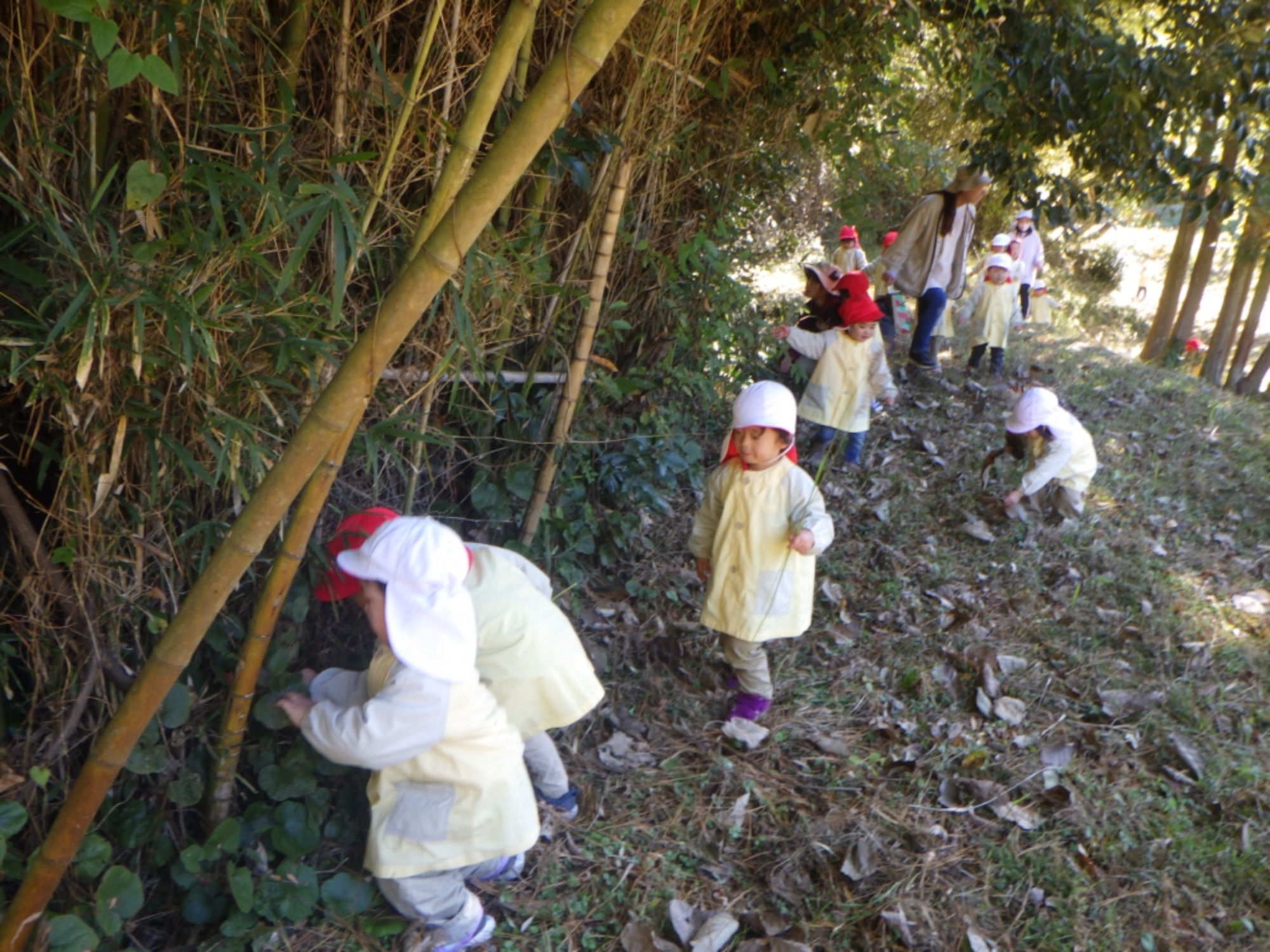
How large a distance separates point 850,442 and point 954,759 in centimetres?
246

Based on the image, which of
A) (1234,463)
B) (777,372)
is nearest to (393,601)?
(777,372)

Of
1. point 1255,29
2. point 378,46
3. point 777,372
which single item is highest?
point 1255,29

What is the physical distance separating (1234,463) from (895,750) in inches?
172

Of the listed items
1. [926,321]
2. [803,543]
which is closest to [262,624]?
[803,543]

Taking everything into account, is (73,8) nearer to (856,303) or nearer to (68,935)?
(68,935)

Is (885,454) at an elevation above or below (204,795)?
above

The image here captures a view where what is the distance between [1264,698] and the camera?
3484mm

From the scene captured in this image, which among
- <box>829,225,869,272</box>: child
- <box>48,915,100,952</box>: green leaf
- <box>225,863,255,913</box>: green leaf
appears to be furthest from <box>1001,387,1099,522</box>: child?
<box>48,915,100,952</box>: green leaf

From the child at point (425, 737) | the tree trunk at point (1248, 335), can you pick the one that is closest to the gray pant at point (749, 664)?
the child at point (425, 737)

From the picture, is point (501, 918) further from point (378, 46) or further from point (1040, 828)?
point (378, 46)

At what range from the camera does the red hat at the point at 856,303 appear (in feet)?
16.4

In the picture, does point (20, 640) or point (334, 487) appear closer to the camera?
point (20, 640)

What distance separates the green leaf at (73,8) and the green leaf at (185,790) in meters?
1.67

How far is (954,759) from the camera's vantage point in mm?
3041
